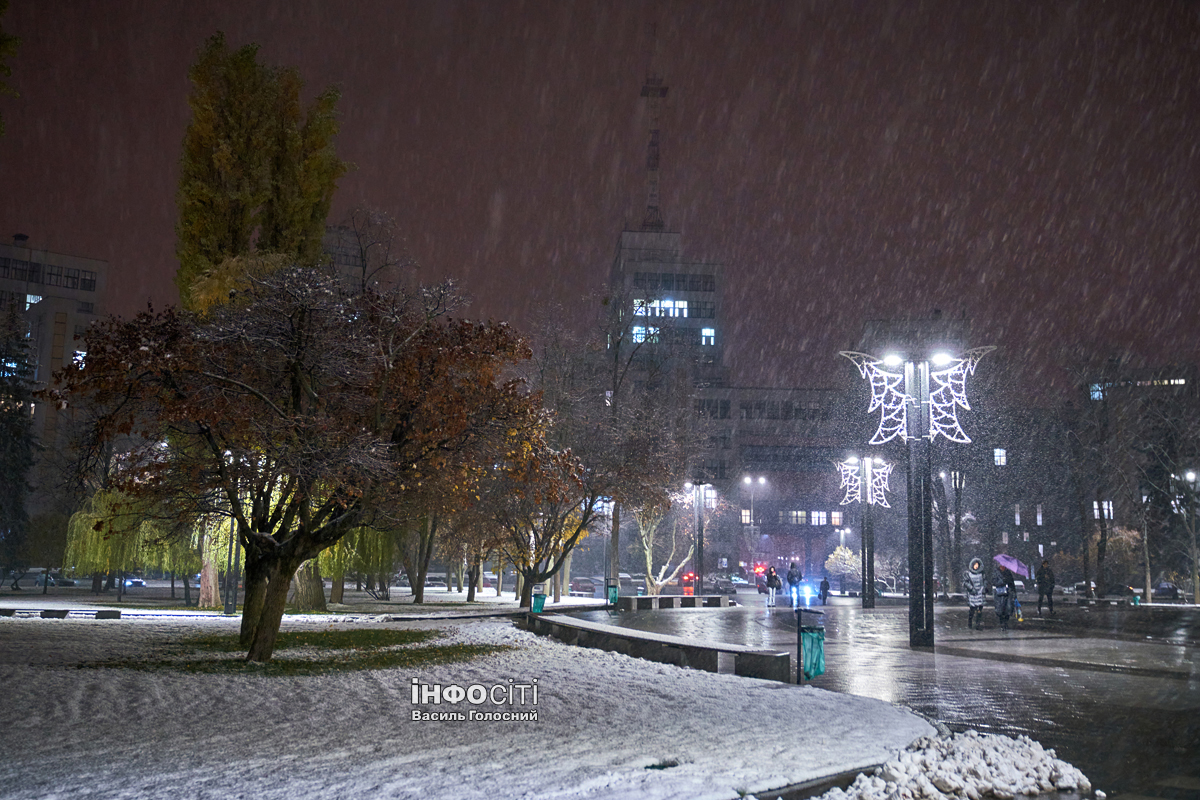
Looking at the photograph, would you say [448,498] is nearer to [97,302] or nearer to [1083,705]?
[1083,705]

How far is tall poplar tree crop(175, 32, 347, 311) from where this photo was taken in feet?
68.3

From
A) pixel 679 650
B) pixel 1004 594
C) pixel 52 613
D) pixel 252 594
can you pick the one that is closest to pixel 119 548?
pixel 52 613

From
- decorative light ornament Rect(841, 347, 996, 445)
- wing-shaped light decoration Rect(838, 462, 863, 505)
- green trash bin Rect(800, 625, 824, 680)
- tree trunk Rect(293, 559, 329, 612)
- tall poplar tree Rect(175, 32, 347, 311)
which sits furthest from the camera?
wing-shaped light decoration Rect(838, 462, 863, 505)

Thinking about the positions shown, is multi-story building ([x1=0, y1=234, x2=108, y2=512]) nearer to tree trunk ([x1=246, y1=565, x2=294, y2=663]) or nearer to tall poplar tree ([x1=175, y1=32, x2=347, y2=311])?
tall poplar tree ([x1=175, y1=32, x2=347, y2=311])

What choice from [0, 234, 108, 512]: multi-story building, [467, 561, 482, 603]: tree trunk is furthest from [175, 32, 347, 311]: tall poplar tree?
[0, 234, 108, 512]: multi-story building

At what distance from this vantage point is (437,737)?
8.15 meters

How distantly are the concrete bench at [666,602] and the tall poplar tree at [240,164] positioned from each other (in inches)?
690

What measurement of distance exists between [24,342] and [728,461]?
65.5 metres

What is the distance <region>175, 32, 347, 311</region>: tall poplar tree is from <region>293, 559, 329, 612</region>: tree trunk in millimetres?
11755

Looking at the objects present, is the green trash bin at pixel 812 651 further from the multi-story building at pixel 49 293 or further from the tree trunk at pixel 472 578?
the multi-story building at pixel 49 293

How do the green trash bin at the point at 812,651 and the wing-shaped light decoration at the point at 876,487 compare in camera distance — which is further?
the wing-shaped light decoration at the point at 876,487

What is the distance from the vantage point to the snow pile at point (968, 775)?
659 centimetres

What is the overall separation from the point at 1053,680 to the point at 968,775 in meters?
7.35

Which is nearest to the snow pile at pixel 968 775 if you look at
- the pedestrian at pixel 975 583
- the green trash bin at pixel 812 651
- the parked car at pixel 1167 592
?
the green trash bin at pixel 812 651
